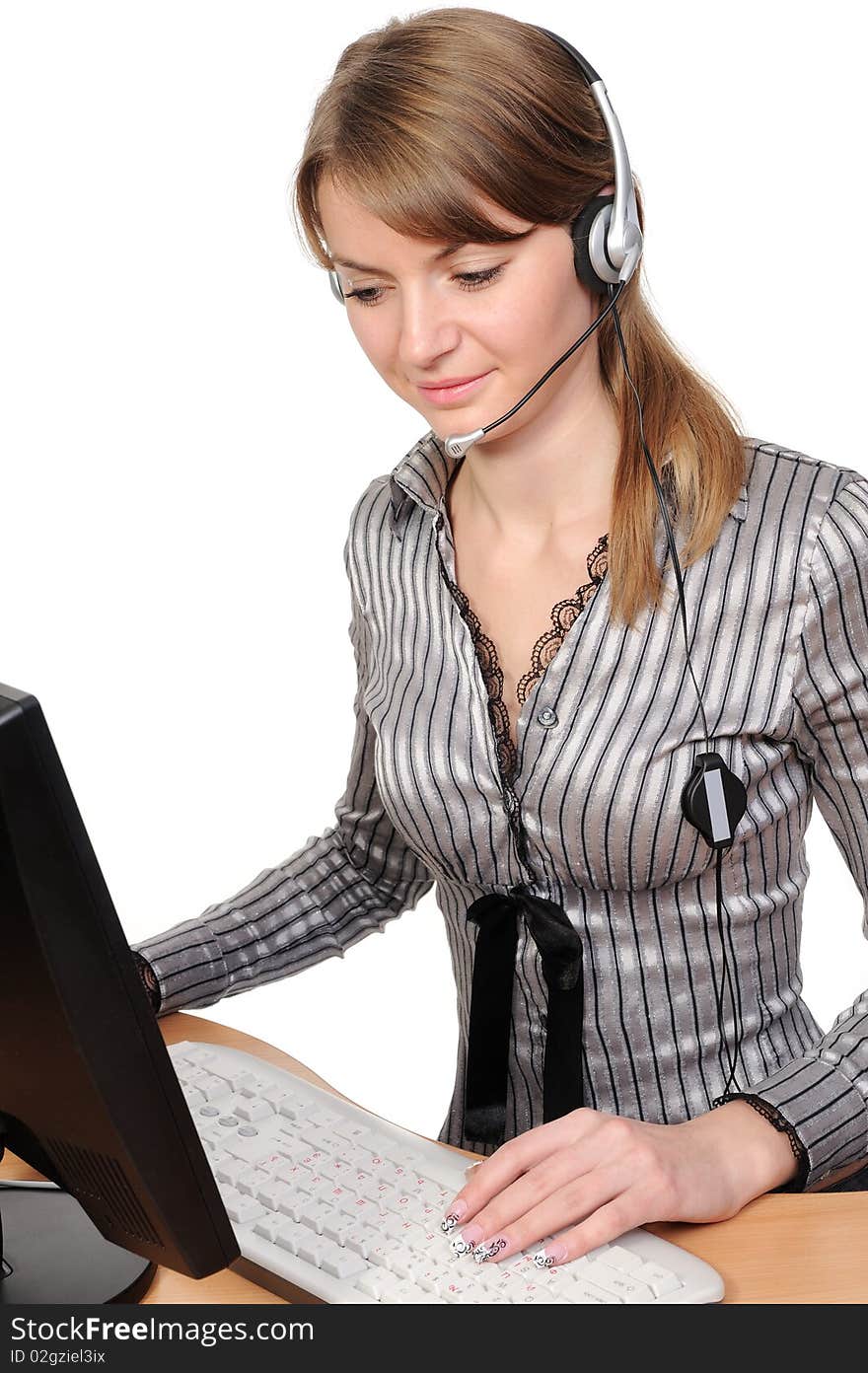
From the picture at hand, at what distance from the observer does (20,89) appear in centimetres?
274

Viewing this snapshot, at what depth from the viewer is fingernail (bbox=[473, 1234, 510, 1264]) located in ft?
3.15

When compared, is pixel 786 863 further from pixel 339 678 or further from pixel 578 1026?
pixel 339 678

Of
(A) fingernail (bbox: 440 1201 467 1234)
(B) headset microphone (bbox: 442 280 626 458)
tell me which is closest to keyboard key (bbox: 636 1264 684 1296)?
(A) fingernail (bbox: 440 1201 467 1234)

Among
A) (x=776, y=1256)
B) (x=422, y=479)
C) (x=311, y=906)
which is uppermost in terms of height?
(x=422, y=479)

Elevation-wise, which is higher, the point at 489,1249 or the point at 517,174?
the point at 517,174

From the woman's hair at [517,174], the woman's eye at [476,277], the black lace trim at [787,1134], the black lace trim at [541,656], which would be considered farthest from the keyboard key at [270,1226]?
the woman's eye at [476,277]

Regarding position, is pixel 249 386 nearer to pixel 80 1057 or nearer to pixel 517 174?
pixel 517 174

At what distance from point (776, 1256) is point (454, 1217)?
0.65 ft

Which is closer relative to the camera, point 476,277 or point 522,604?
point 476,277

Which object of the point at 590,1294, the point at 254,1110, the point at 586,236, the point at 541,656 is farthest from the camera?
the point at 541,656

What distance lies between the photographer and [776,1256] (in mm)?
1011

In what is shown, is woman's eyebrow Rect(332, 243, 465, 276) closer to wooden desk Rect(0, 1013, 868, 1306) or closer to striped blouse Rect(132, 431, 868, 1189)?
striped blouse Rect(132, 431, 868, 1189)

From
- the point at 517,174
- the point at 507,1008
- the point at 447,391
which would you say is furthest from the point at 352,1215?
the point at 517,174
